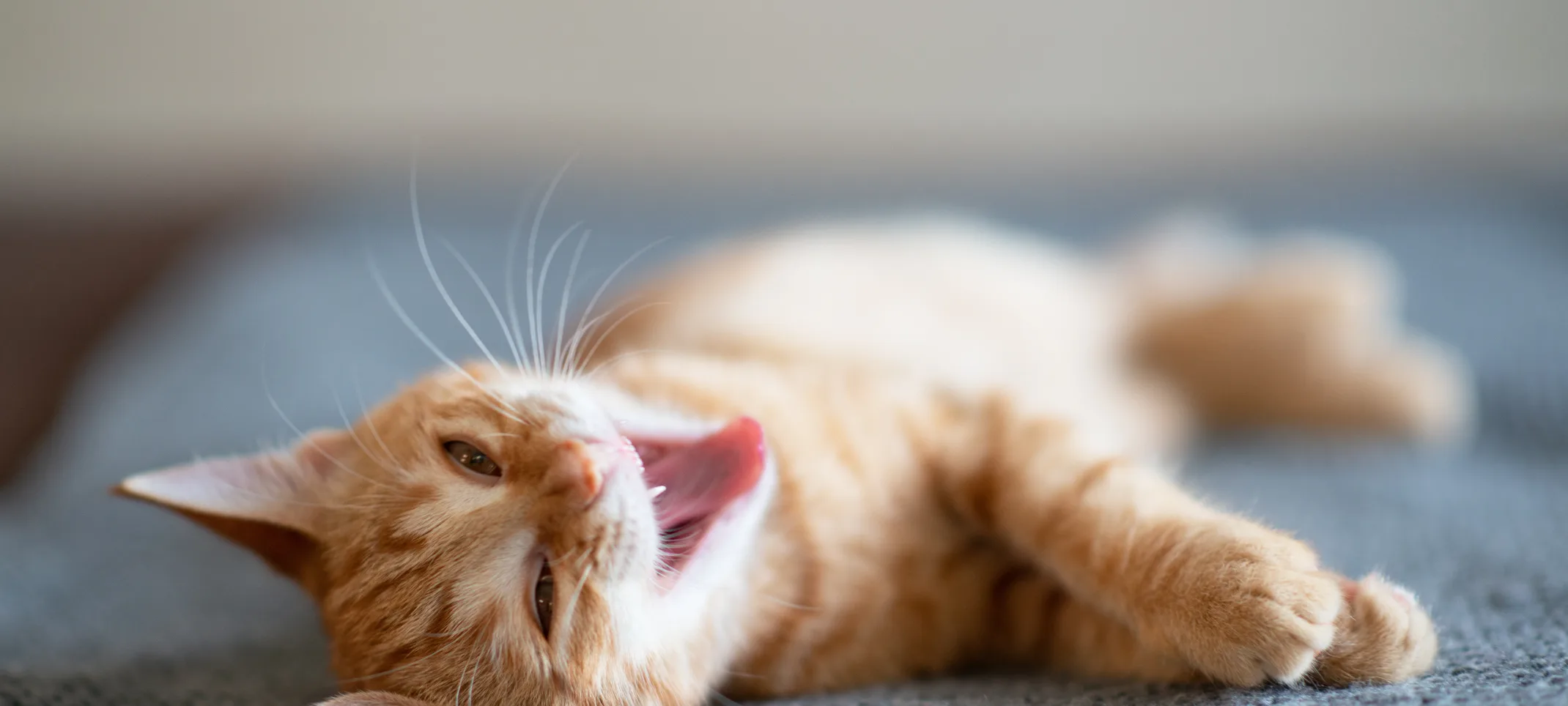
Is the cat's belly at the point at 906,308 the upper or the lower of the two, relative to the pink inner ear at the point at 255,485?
upper

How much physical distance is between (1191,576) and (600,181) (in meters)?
2.51

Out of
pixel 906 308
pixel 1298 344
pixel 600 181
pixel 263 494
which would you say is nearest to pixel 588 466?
pixel 263 494

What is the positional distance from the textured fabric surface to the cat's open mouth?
22 centimetres

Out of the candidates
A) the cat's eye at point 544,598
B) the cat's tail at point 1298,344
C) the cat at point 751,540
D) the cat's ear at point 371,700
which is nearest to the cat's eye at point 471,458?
the cat at point 751,540

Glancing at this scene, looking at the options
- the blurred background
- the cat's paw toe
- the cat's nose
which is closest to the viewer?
the cat's paw toe

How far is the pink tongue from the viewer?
1.05 m

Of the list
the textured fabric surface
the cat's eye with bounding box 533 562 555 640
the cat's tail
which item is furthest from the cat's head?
the cat's tail

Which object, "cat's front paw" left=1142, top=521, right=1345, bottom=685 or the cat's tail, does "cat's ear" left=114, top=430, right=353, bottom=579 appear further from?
the cat's tail

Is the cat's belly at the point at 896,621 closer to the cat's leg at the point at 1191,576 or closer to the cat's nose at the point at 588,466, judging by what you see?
the cat's leg at the point at 1191,576

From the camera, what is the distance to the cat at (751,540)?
0.93 m

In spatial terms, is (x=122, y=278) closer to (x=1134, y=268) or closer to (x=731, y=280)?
(x=731, y=280)

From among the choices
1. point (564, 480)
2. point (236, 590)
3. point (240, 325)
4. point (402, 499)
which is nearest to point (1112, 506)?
point (564, 480)

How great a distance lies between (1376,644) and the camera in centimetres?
86

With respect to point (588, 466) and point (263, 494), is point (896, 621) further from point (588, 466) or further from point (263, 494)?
point (263, 494)
